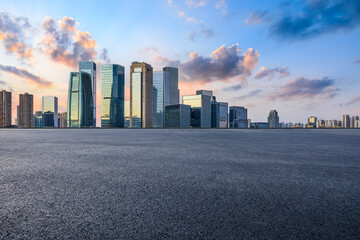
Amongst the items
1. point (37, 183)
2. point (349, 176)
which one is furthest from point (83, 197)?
point (349, 176)

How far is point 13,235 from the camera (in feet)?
9.08

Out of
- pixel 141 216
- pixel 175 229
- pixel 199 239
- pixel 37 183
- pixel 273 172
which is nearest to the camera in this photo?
pixel 199 239

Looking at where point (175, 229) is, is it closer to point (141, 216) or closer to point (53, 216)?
point (141, 216)

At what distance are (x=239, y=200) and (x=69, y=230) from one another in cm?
309

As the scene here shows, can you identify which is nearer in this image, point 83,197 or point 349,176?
point 83,197

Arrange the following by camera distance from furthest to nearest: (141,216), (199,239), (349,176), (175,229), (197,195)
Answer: (349,176), (197,195), (141,216), (175,229), (199,239)

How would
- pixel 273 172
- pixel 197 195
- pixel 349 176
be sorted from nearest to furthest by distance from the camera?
pixel 197 195, pixel 349 176, pixel 273 172

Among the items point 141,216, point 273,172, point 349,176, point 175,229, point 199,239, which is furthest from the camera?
point 273,172

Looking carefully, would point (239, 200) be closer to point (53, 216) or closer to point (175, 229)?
point (175, 229)

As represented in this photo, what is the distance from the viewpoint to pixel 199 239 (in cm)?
263

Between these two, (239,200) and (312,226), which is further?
(239,200)

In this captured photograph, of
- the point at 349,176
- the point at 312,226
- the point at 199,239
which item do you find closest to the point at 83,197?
the point at 199,239

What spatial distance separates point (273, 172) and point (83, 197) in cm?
582

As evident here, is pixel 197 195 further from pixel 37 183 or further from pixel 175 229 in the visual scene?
pixel 37 183
